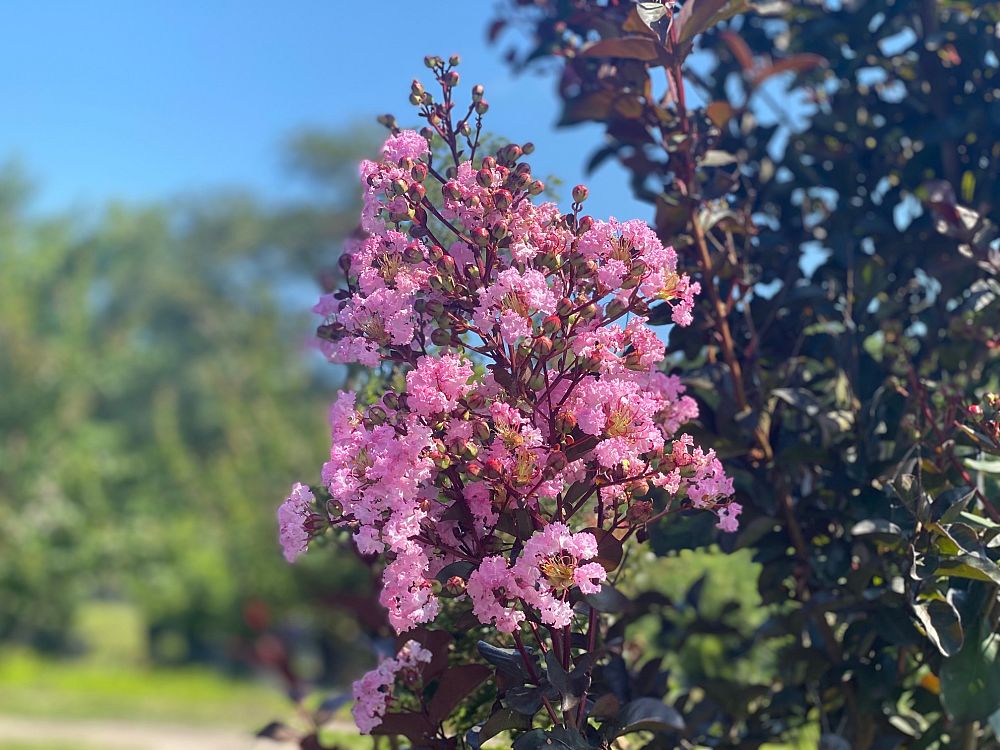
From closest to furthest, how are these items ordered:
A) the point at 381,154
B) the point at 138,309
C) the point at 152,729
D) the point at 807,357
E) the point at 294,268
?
the point at 381,154, the point at 807,357, the point at 152,729, the point at 138,309, the point at 294,268

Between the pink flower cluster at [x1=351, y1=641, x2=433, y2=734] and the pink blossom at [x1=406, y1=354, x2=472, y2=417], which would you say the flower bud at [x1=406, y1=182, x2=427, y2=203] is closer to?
the pink blossom at [x1=406, y1=354, x2=472, y2=417]

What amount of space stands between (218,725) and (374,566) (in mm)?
6985

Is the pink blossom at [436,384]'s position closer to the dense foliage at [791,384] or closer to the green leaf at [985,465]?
the dense foliage at [791,384]

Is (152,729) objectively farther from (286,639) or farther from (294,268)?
(294,268)

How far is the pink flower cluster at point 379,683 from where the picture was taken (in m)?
1.35

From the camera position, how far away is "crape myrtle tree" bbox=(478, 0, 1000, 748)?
5.09 ft

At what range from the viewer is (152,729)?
7758 millimetres

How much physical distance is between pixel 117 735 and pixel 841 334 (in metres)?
7.21

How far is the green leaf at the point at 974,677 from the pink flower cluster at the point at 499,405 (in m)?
0.48

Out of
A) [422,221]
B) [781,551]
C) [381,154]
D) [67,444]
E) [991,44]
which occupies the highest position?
[67,444]

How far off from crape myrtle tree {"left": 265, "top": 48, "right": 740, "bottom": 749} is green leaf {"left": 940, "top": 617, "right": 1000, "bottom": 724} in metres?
0.46

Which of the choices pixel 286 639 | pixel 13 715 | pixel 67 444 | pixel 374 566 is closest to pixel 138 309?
pixel 67 444

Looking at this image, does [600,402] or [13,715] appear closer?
[600,402]

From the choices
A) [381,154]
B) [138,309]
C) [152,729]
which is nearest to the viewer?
[381,154]
